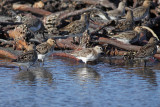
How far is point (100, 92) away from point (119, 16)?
11.9 m

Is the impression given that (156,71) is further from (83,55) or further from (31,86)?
(31,86)

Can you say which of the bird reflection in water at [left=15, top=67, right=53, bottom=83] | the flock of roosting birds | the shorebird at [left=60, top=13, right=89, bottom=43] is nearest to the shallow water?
the bird reflection in water at [left=15, top=67, right=53, bottom=83]

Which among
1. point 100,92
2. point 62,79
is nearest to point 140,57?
point 62,79

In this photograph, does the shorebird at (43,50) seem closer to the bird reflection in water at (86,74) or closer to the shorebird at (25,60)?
the shorebird at (25,60)

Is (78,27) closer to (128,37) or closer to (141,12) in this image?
(128,37)

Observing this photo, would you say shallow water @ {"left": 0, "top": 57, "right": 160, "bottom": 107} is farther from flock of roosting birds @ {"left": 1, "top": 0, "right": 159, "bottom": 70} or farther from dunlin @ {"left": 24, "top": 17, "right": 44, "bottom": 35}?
dunlin @ {"left": 24, "top": 17, "right": 44, "bottom": 35}

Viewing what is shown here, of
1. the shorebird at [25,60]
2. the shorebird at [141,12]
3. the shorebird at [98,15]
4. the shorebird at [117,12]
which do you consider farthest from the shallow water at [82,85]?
the shorebird at [141,12]

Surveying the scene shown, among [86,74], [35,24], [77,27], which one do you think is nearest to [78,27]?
[77,27]

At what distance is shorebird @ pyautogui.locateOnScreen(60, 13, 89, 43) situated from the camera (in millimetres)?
18453

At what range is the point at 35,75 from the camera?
12156 millimetres

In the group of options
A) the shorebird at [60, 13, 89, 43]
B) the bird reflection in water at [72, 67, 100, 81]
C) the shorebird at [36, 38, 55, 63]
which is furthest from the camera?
the shorebird at [60, 13, 89, 43]

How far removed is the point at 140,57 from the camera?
1411 cm

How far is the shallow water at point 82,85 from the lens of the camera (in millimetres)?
9055

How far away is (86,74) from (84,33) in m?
4.36
